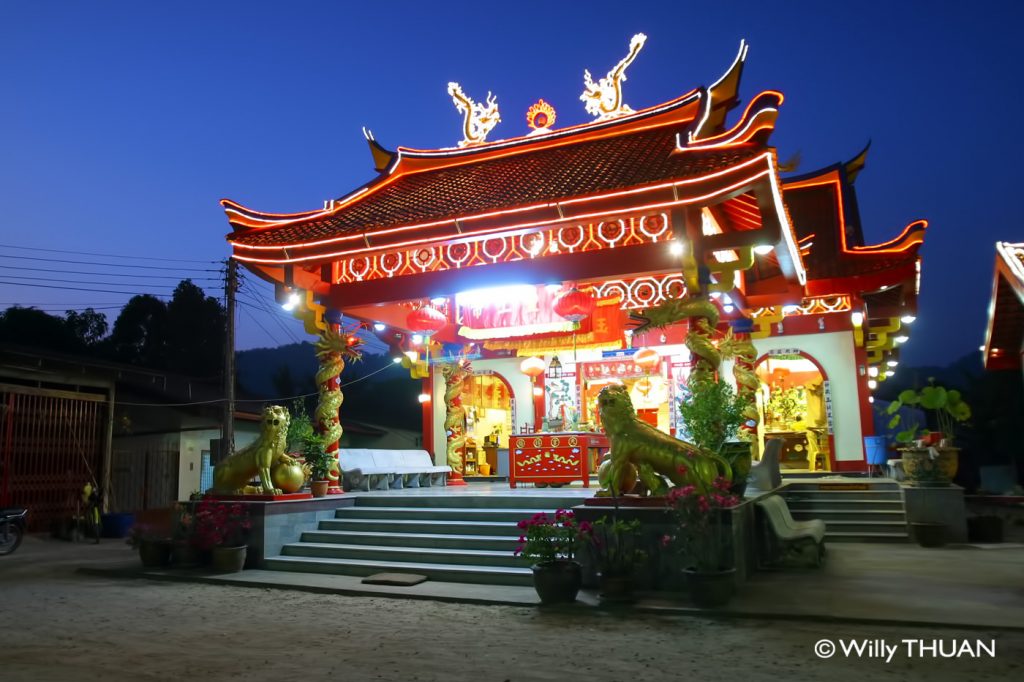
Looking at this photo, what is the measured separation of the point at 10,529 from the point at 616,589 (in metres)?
10.0

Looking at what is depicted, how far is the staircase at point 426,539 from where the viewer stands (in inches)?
298

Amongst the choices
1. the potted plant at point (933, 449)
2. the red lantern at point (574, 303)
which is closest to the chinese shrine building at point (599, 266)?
the red lantern at point (574, 303)

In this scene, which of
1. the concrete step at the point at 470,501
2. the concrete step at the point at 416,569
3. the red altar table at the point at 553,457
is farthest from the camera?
the red altar table at the point at 553,457

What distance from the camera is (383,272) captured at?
1061 centimetres

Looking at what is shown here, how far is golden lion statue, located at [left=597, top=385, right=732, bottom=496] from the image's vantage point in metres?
6.87

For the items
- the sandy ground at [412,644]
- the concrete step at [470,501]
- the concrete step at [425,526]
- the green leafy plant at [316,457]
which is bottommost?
the sandy ground at [412,644]

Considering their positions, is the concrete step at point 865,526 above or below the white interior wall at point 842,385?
below

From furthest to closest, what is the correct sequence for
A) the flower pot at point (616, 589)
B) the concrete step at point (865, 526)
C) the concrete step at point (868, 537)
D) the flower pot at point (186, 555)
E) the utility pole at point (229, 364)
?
the utility pole at point (229, 364) < the concrete step at point (865, 526) < the concrete step at point (868, 537) < the flower pot at point (186, 555) < the flower pot at point (616, 589)

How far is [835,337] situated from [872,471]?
108 inches

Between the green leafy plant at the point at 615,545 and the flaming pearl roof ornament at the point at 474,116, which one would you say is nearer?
the green leafy plant at the point at 615,545

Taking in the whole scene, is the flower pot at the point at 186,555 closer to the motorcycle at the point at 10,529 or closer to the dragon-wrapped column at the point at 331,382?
the dragon-wrapped column at the point at 331,382

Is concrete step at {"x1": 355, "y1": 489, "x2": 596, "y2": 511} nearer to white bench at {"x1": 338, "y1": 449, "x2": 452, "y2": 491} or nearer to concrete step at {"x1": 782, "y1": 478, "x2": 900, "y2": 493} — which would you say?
Result: white bench at {"x1": 338, "y1": 449, "x2": 452, "y2": 491}

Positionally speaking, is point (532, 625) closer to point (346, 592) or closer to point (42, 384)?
point (346, 592)

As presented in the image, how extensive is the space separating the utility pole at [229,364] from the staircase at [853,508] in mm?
10014
